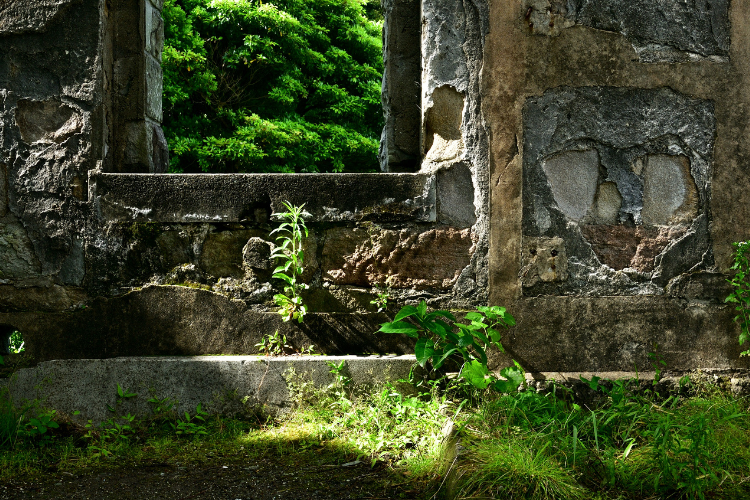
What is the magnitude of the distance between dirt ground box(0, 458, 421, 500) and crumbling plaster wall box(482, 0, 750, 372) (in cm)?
94

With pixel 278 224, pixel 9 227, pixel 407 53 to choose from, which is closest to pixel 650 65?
pixel 407 53

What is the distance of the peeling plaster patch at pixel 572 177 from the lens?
2516 millimetres

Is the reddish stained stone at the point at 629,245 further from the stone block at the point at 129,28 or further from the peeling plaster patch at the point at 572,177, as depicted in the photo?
the stone block at the point at 129,28

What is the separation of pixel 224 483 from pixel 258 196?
1.17 metres

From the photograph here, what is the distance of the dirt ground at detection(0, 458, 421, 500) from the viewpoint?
182 cm

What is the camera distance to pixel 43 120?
255 centimetres

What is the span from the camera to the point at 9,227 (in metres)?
2.54

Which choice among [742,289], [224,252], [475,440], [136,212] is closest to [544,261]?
[742,289]

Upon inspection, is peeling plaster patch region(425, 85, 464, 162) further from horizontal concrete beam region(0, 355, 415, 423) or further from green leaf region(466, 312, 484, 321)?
horizontal concrete beam region(0, 355, 415, 423)

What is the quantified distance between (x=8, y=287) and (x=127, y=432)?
844mm

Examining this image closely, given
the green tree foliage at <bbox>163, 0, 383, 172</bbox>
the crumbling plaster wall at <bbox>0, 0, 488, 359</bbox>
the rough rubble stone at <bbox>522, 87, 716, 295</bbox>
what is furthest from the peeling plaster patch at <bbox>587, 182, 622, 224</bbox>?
the green tree foliage at <bbox>163, 0, 383, 172</bbox>

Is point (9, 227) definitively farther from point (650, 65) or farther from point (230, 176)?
point (650, 65)

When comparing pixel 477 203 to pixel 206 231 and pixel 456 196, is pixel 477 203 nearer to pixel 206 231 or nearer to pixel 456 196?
pixel 456 196

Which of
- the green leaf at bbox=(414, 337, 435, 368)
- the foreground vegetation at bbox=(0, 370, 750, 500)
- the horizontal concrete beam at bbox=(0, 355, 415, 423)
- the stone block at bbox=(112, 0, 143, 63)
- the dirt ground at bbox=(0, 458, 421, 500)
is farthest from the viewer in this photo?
the stone block at bbox=(112, 0, 143, 63)
